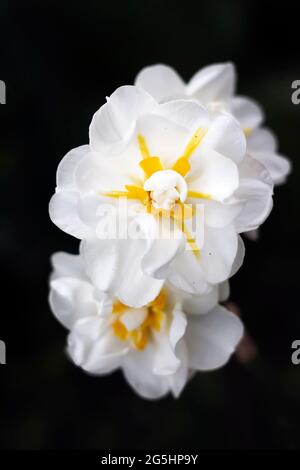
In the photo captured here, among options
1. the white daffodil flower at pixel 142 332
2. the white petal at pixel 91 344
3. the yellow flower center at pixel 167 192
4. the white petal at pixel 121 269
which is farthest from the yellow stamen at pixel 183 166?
the white petal at pixel 91 344

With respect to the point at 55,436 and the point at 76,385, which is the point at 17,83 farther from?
the point at 55,436

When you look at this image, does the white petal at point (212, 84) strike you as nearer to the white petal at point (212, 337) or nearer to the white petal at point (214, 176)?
the white petal at point (214, 176)

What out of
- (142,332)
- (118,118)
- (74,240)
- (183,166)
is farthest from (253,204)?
(74,240)

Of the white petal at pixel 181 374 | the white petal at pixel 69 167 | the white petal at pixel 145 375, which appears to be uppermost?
the white petal at pixel 69 167

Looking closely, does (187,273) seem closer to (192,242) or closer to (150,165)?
(192,242)

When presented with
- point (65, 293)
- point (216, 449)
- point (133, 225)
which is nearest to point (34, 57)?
point (65, 293)

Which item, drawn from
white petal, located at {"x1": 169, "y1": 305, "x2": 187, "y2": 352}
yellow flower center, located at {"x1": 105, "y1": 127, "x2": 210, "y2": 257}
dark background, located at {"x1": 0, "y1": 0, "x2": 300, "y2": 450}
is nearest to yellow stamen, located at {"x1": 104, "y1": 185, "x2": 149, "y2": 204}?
yellow flower center, located at {"x1": 105, "y1": 127, "x2": 210, "y2": 257}
